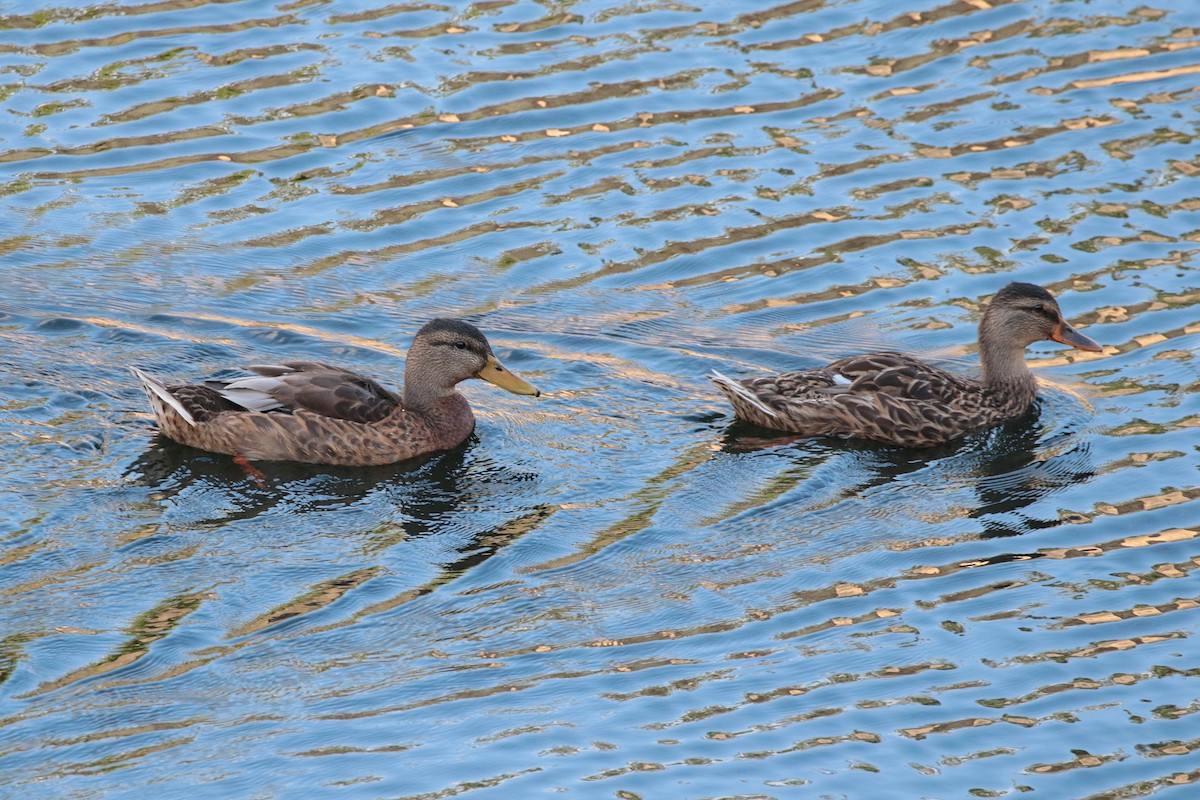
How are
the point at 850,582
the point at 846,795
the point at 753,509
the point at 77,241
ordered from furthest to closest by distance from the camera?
the point at 77,241
the point at 753,509
the point at 850,582
the point at 846,795

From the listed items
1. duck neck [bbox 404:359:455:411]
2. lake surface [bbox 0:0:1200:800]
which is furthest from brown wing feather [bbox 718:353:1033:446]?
duck neck [bbox 404:359:455:411]

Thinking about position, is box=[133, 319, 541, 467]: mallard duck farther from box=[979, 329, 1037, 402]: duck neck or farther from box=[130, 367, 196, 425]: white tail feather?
box=[979, 329, 1037, 402]: duck neck

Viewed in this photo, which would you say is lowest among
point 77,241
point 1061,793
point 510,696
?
point 1061,793

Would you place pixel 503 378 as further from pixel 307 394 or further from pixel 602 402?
pixel 307 394

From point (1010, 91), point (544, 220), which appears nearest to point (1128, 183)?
point (1010, 91)

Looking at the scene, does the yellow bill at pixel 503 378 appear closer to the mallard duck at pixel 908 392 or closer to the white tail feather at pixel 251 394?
the mallard duck at pixel 908 392

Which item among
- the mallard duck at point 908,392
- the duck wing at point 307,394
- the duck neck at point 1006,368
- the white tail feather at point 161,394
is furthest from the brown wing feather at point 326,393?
the duck neck at point 1006,368

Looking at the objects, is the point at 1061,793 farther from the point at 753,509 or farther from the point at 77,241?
the point at 77,241

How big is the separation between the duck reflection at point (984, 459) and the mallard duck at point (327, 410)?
5.99ft

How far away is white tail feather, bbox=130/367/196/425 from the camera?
11539mm

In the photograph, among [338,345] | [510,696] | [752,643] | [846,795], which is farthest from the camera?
[338,345]

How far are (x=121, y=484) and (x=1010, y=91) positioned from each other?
378 inches

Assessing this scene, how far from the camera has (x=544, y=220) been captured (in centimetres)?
1514

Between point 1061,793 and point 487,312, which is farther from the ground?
point 487,312
